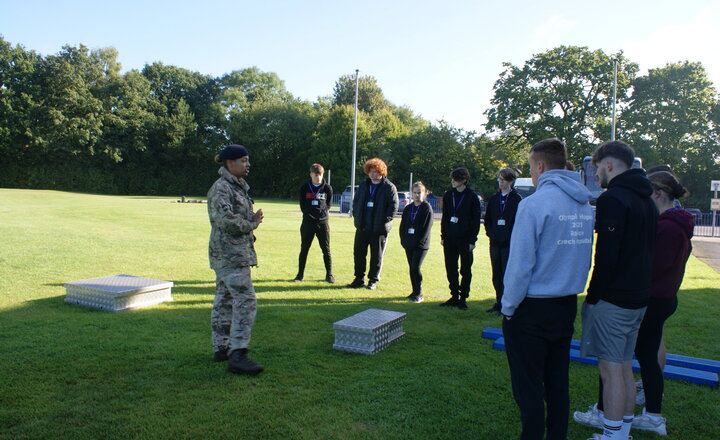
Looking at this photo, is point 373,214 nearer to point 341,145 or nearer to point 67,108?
point 341,145

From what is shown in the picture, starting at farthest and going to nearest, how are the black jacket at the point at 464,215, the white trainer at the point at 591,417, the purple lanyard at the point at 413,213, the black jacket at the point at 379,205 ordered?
the black jacket at the point at 379,205, the purple lanyard at the point at 413,213, the black jacket at the point at 464,215, the white trainer at the point at 591,417

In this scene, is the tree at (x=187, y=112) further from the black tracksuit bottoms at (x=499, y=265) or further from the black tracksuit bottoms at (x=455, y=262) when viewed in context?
the black tracksuit bottoms at (x=499, y=265)

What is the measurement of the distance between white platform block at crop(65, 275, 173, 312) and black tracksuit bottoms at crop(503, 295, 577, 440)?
17.9 ft

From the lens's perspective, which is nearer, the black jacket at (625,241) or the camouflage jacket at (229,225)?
the black jacket at (625,241)

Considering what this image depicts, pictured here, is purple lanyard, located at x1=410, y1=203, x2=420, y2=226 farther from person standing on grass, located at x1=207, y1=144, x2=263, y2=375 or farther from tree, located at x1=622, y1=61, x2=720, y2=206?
tree, located at x1=622, y1=61, x2=720, y2=206

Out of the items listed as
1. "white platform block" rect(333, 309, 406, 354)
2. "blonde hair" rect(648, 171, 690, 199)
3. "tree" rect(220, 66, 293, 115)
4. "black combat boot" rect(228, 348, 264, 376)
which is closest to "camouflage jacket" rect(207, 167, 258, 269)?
"black combat boot" rect(228, 348, 264, 376)

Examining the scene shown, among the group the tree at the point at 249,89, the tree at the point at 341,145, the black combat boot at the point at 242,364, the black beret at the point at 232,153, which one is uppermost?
the tree at the point at 249,89

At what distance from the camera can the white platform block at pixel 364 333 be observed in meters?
5.20

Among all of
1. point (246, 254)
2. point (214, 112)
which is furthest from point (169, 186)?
point (246, 254)

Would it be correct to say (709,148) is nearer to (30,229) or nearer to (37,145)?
(30,229)

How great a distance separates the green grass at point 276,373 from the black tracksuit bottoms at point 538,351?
2.29ft

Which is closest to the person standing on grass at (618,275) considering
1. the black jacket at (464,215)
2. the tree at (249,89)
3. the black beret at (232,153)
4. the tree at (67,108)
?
the black beret at (232,153)

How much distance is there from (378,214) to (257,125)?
169 ft

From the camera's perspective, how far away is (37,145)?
163 feet
